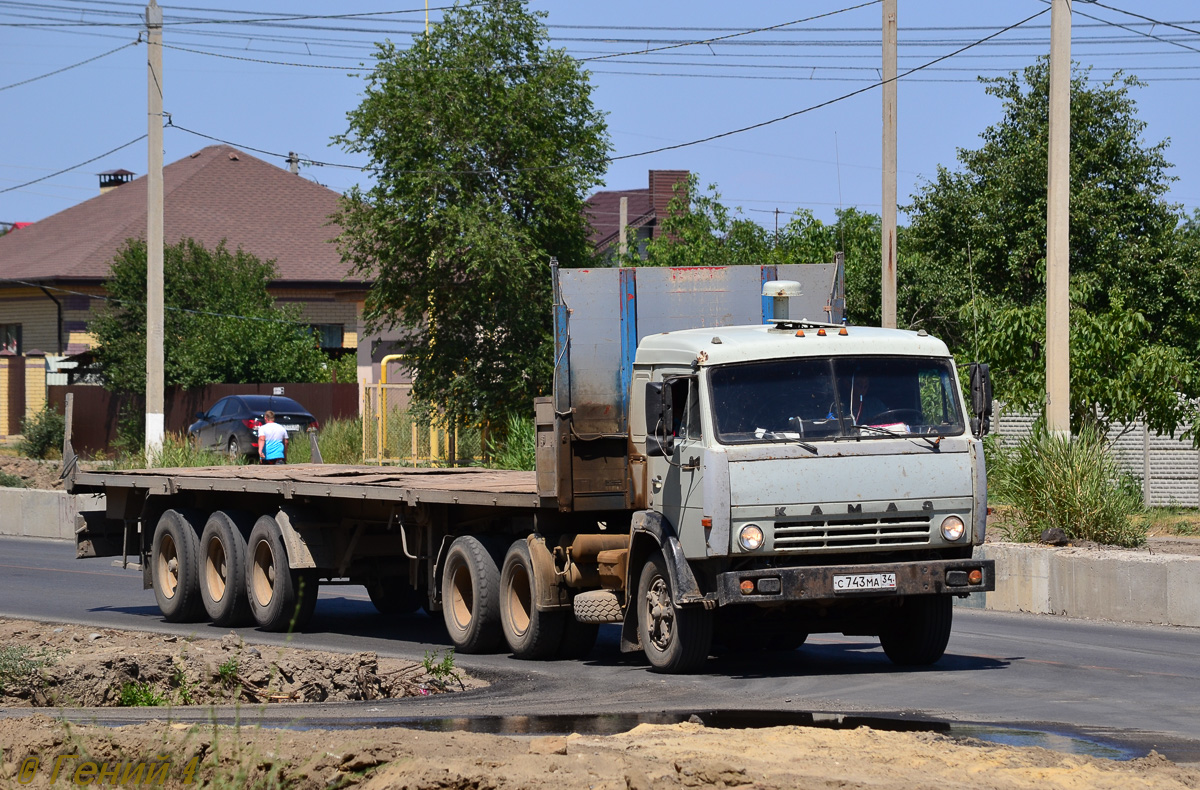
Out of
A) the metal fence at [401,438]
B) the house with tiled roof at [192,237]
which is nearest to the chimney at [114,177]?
the house with tiled roof at [192,237]

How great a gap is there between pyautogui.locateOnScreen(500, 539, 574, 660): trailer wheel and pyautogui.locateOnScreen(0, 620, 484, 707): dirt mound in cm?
101

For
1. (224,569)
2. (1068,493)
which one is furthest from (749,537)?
(1068,493)

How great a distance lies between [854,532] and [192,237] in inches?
1812

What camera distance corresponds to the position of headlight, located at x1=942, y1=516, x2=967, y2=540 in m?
10.9

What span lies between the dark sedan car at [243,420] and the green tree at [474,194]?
650cm

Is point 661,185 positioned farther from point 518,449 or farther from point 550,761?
point 550,761

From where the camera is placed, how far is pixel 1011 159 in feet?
102

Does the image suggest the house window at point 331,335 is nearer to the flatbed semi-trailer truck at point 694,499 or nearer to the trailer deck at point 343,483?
the trailer deck at point 343,483

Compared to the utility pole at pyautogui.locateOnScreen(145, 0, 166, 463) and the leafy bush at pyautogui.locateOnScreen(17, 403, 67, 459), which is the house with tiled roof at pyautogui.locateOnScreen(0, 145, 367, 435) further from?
the utility pole at pyautogui.locateOnScreen(145, 0, 166, 463)

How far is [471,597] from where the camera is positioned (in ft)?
43.2

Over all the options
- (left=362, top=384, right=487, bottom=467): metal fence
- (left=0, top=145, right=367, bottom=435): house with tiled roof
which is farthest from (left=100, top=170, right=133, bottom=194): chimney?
(left=362, top=384, right=487, bottom=467): metal fence

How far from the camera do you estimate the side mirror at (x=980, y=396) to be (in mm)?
10992

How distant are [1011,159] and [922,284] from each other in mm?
4471

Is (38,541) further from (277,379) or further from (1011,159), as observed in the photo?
(1011,159)
